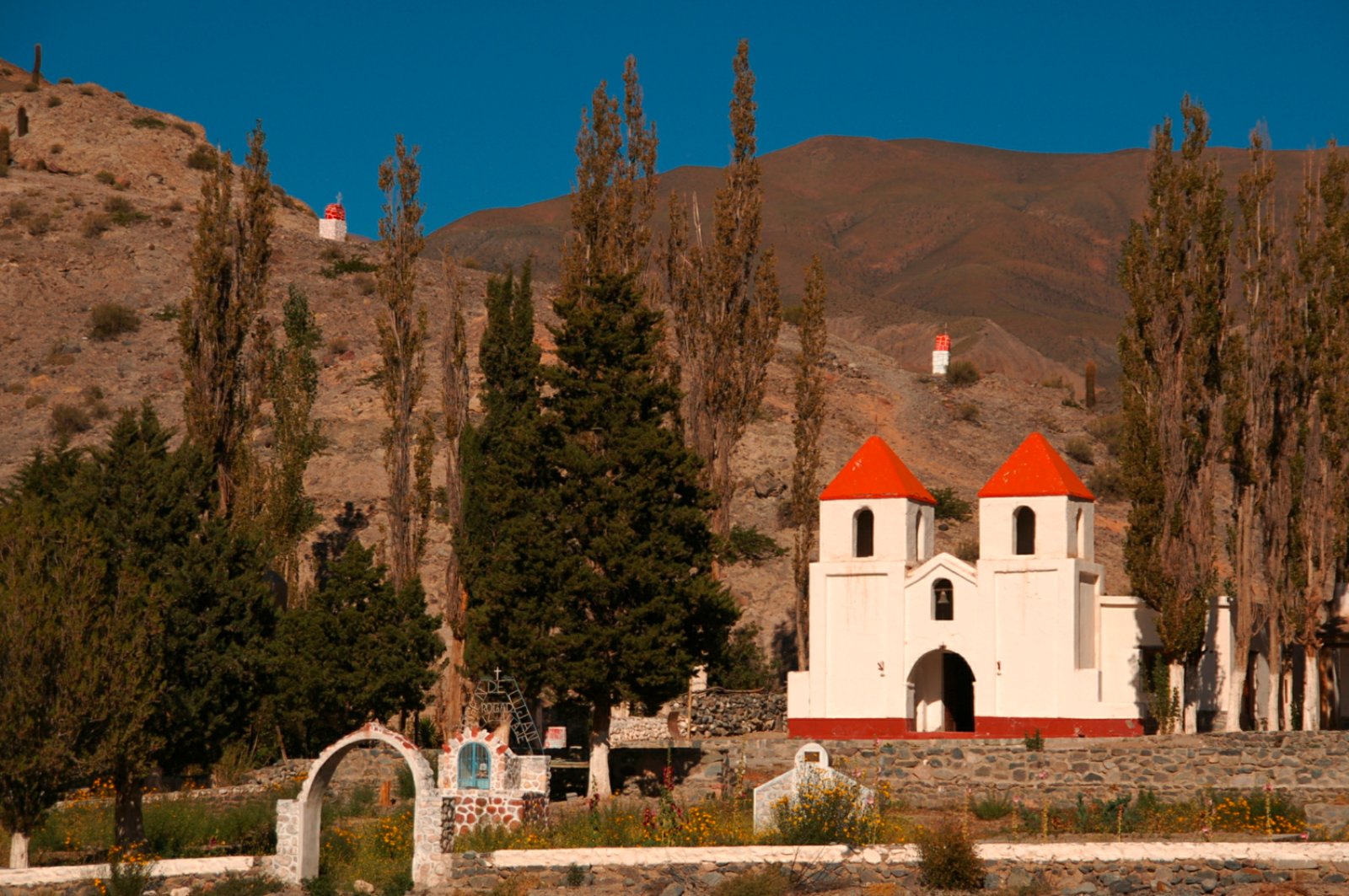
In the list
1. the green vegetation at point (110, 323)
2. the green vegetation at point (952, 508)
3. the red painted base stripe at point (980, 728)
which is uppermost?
the green vegetation at point (110, 323)

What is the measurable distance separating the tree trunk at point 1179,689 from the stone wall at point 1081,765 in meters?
1.36

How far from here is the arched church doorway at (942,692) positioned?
36312 millimetres

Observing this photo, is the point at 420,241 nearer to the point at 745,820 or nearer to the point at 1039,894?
the point at 745,820

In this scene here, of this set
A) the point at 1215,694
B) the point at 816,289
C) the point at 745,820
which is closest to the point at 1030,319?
the point at 816,289

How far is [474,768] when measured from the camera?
2794 cm

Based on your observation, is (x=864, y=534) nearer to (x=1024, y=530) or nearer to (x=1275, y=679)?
(x=1024, y=530)

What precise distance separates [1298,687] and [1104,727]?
707 centimetres

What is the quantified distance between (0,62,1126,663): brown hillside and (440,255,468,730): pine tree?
31.2ft

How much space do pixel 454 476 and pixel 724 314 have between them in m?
7.64

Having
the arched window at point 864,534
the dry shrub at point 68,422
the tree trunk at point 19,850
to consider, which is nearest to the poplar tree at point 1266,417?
the arched window at point 864,534

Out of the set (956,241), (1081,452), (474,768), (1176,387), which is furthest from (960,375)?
(956,241)

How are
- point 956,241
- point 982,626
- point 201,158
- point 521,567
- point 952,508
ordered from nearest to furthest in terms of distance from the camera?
point 521,567 → point 982,626 → point 952,508 → point 201,158 → point 956,241

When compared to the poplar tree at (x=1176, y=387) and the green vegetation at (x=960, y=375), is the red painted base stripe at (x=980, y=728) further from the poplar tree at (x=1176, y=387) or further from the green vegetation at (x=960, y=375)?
the green vegetation at (x=960, y=375)

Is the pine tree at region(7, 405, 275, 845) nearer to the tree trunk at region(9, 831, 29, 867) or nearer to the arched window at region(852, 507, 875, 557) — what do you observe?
the tree trunk at region(9, 831, 29, 867)
